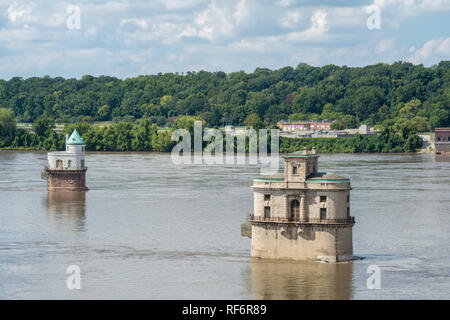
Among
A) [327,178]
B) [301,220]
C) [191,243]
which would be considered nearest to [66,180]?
[191,243]

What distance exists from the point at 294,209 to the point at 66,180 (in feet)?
146

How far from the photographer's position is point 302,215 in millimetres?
55188

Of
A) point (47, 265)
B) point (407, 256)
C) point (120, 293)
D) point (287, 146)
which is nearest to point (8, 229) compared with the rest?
point (47, 265)

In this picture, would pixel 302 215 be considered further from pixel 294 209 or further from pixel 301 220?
pixel 294 209

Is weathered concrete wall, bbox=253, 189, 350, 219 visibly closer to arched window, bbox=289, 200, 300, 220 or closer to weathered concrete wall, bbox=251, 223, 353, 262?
arched window, bbox=289, 200, 300, 220

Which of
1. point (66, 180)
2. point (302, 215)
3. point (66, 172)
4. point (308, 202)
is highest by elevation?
point (308, 202)

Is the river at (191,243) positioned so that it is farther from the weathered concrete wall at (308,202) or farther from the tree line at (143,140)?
the tree line at (143,140)

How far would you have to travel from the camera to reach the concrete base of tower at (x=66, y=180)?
314 feet

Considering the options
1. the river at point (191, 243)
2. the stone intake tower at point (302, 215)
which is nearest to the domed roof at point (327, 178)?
the stone intake tower at point (302, 215)
